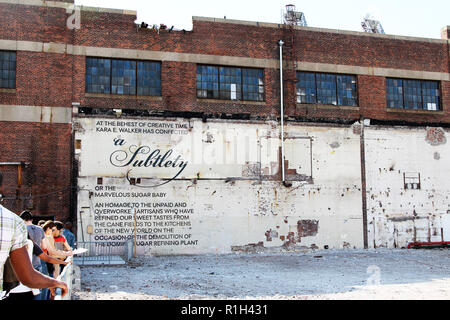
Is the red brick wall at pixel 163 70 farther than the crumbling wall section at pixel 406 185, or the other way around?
the crumbling wall section at pixel 406 185

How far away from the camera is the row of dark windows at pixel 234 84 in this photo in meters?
20.3

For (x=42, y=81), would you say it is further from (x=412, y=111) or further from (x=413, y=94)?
(x=413, y=94)

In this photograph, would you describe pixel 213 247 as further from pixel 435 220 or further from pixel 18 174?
pixel 435 220

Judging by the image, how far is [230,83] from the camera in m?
22.0

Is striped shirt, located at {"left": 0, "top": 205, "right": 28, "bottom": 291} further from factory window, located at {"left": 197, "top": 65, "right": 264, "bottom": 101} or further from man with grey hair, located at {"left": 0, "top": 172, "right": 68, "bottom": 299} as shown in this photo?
factory window, located at {"left": 197, "top": 65, "right": 264, "bottom": 101}

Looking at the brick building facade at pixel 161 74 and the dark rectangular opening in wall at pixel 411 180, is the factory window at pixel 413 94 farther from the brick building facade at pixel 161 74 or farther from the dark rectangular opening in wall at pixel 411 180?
the dark rectangular opening in wall at pixel 411 180

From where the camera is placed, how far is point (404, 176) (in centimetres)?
2325

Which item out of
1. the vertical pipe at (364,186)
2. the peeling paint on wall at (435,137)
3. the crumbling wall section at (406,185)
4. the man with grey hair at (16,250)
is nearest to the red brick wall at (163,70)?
the peeling paint on wall at (435,137)

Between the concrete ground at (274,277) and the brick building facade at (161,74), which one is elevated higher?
the brick building facade at (161,74)

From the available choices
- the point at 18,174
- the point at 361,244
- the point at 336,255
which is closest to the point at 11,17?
the point at 18,174

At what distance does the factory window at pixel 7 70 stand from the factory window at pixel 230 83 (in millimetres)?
8098

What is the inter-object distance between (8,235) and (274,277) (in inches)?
444

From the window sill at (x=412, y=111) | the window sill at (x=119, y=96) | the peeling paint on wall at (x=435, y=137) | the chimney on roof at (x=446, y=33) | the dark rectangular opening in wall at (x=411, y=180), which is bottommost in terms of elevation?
the dark rectangular opening in wall at (x=411, y=180)

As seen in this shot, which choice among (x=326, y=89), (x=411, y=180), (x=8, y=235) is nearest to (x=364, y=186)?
(x=411, y=180)
